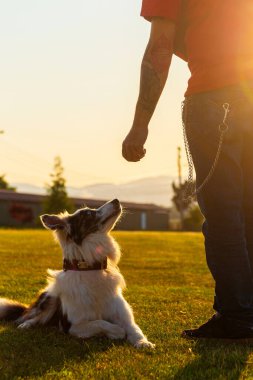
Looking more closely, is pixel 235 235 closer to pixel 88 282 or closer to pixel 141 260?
pixel 88 282

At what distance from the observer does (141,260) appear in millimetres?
19062

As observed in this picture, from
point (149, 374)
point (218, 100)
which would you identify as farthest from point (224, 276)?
point (218, 100)

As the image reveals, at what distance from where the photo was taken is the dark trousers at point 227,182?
4.99m

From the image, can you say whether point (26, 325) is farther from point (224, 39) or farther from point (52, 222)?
point (224, 39)

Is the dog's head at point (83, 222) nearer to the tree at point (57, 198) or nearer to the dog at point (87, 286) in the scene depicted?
the dog at point (87, 286)

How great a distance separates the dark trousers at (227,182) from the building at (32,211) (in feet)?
202

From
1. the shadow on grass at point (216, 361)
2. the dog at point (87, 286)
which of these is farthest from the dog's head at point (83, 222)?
the shadow on grass at point (216, 361)

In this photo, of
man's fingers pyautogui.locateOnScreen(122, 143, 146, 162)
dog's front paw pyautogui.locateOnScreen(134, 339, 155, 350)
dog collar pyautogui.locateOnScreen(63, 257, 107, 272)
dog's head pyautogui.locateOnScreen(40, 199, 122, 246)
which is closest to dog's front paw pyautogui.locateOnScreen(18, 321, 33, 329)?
dog collar pyautogui.locateOnScreen(63, 257, 107, 272)

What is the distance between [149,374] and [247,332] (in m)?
1.23

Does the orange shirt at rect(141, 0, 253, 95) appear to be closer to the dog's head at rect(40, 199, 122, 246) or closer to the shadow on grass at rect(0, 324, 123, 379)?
the dog's head at rect(40, 199, 122, 246)

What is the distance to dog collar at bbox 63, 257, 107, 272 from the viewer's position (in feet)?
20.7

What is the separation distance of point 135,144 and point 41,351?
214cm

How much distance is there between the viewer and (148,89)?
Result: 5051mm

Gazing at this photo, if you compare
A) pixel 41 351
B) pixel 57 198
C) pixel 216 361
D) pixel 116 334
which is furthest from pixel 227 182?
pixel 57 198
